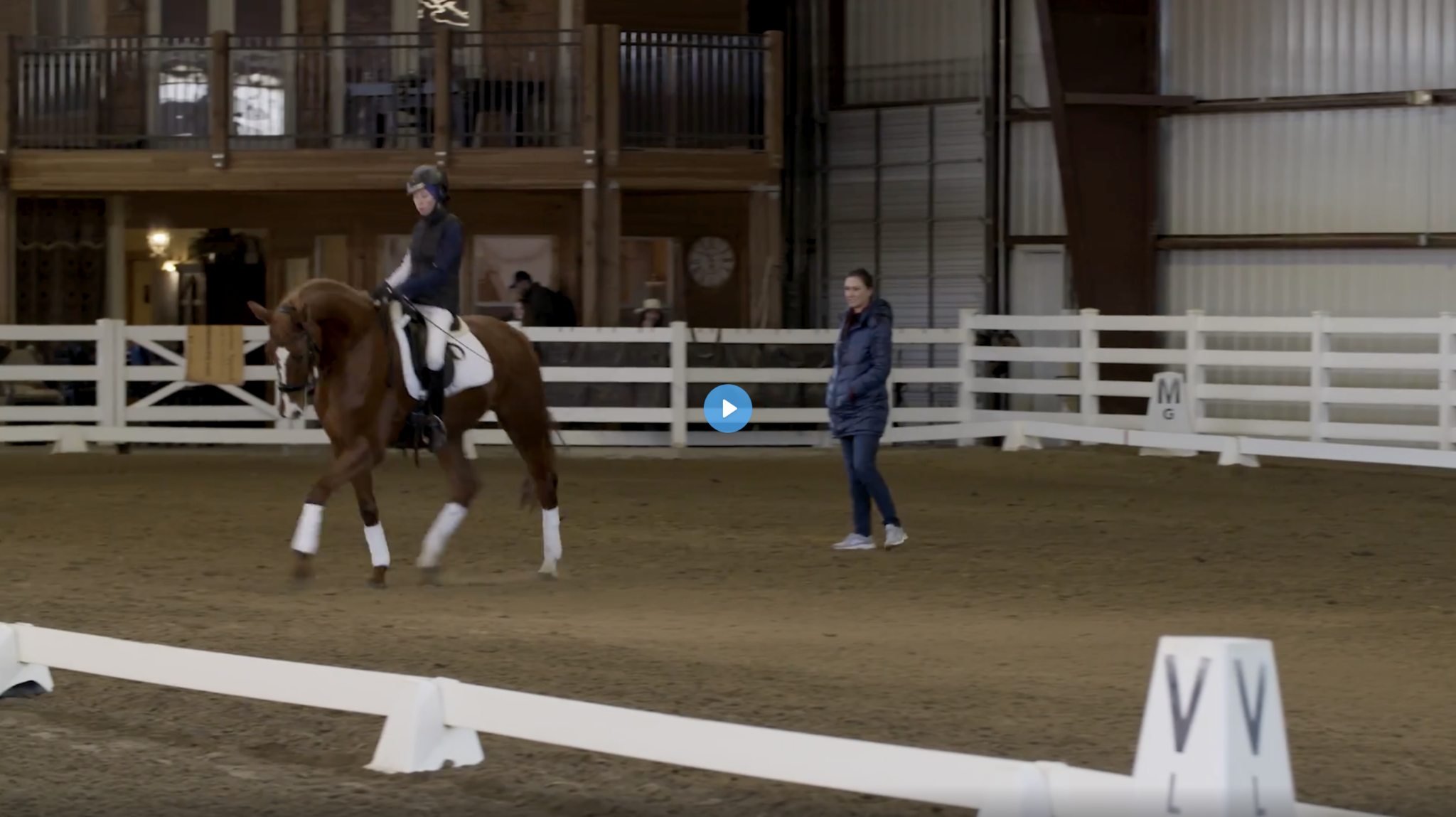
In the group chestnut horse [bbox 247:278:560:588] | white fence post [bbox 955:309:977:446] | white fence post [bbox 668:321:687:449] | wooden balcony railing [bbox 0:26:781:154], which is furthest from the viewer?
wooden balcony railing [bbox 0:26:781:154]

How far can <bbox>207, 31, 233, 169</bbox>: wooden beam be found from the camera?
21391 millimetres

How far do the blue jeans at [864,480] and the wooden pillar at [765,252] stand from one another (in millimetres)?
9902

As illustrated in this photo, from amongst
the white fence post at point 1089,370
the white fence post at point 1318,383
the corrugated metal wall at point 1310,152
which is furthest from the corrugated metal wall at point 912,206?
the white fence post at point 1318,383

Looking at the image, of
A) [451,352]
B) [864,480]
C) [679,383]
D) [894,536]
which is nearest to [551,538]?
[451,352]

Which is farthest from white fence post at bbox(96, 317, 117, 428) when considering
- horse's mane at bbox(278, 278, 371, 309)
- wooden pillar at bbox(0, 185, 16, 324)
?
horse's mane at bbox(278, 278, 371, 309)

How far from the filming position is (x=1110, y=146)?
79.1 feet

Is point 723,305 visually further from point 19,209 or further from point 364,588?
point 364,588

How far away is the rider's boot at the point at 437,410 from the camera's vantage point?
37.2 feet

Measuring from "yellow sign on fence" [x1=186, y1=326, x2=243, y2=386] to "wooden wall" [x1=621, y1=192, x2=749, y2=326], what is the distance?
5925 mm

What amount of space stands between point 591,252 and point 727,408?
2333 mm

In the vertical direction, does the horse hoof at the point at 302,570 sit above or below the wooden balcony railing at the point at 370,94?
below

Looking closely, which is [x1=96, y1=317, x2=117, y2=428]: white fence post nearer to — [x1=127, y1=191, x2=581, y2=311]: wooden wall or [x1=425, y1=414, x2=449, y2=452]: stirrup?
[x1=127, y1=191, x2=581, y2=311]: wooden wall

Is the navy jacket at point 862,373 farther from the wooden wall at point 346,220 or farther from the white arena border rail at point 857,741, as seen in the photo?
the wooden wall at point 346,220

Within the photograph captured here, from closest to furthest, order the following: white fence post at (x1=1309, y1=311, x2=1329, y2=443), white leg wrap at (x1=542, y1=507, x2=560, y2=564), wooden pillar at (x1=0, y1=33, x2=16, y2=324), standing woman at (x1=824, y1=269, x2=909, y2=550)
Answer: white leg wrap at (x1=542, y1=507, x2=560, y2=564)
standing woman at (x1=824, y1=269, x2=909, y2=550)
white fence post at (x1=1309, y1=311, x2=1329, y2=443)
wooden pillar at (x1=0, y1=33, x2=16, y2=324)
